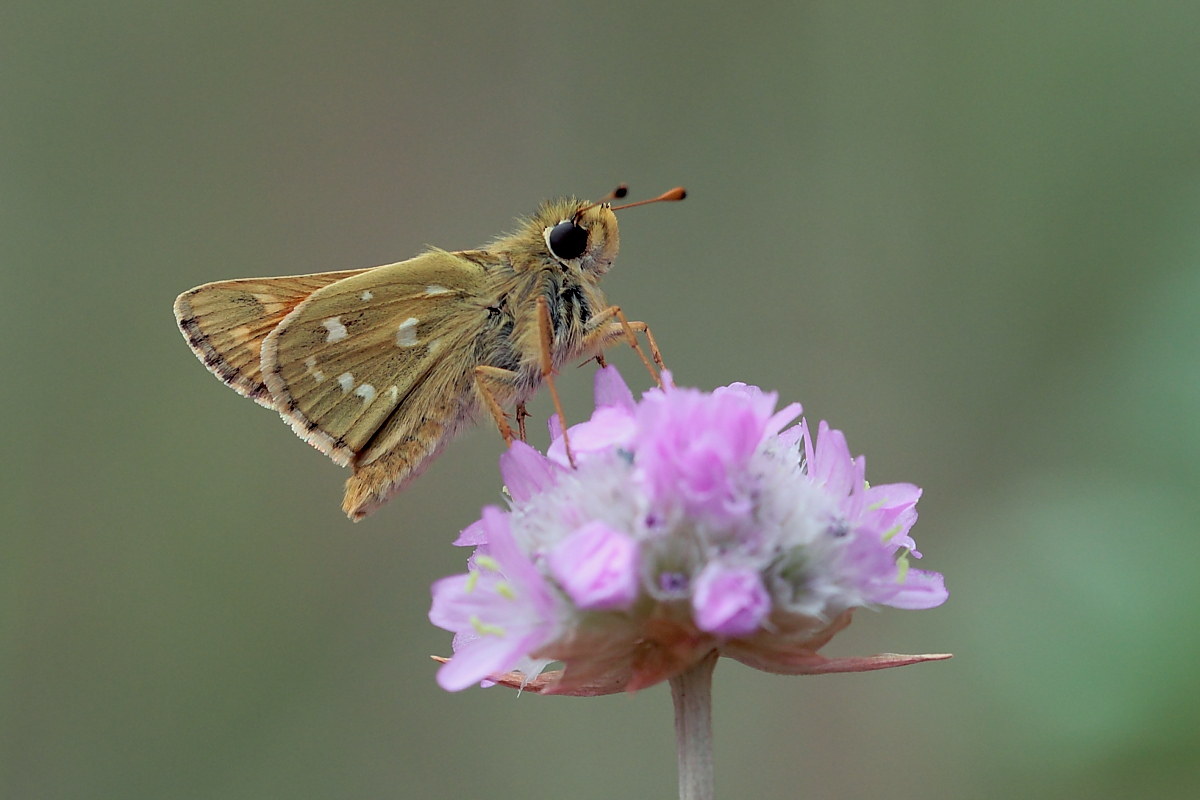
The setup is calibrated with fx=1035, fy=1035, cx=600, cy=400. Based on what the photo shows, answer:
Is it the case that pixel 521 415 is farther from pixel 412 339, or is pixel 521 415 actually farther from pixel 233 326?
pixel 233 326

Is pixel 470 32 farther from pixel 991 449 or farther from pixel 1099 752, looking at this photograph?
pixel 1099 752

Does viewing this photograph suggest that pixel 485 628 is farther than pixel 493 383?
No

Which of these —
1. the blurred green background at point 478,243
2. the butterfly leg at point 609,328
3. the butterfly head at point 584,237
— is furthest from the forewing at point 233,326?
the blurred green background at point 478,243

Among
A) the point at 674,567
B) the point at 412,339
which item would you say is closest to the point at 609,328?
the point at 412,339

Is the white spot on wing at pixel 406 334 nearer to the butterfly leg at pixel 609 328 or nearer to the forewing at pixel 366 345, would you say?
the forewing at pixel 366 345

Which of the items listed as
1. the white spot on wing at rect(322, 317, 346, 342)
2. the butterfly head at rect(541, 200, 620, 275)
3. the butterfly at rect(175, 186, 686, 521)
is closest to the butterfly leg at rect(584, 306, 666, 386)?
the butterfly at rect(175, 186, 686, 521)
